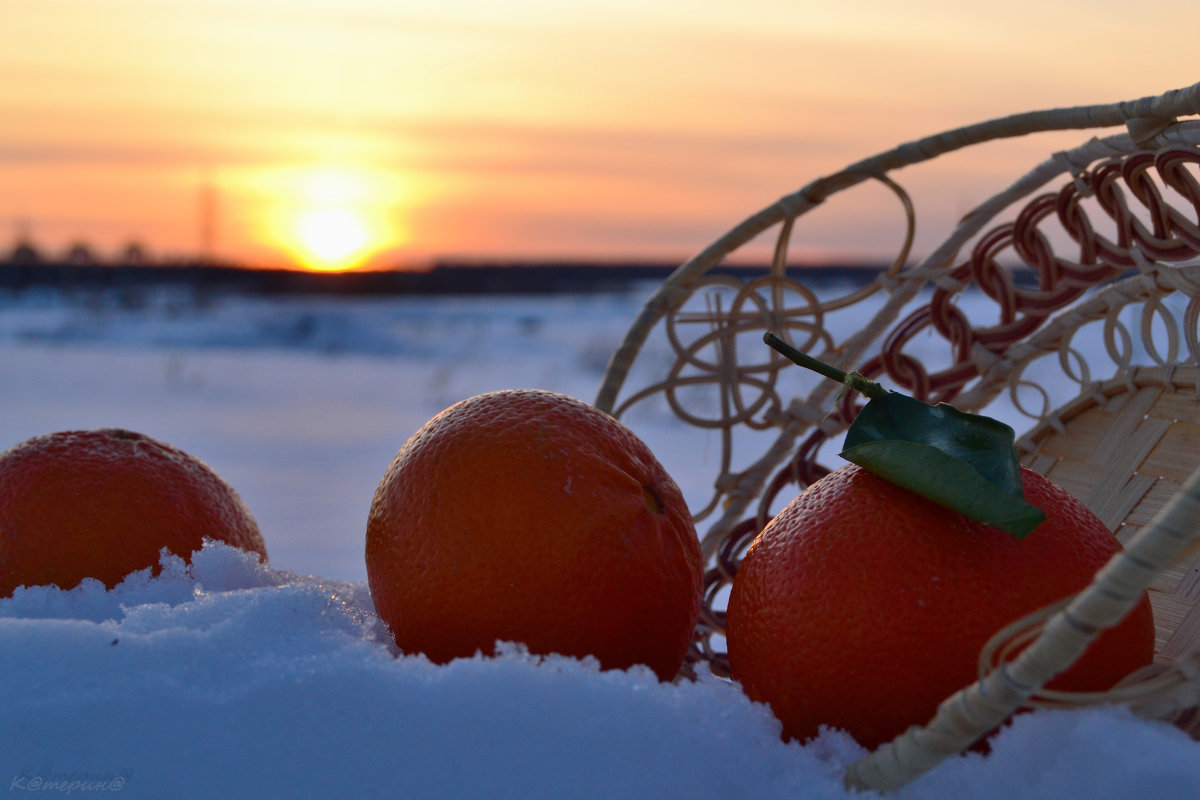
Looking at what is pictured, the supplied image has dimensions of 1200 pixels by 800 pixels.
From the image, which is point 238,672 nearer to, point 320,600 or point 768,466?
point 320,600

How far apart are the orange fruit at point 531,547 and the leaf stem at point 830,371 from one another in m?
0.18

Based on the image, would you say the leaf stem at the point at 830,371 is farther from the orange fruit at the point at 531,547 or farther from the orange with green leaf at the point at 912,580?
the orange fruit at the point at 531,547

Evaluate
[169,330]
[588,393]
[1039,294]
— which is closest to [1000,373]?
[1039,294]

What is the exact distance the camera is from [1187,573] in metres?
1.10

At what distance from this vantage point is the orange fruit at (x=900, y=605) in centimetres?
75

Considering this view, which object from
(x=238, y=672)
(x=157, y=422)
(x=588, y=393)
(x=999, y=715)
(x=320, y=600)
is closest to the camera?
(x=999, y=715)

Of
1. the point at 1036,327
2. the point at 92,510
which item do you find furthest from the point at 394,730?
the point at 1036,327

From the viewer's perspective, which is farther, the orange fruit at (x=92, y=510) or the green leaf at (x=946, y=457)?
the orange fruit at (x=92, y=510)

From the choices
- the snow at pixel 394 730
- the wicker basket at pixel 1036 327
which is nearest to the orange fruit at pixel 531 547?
the snow at pixel 394 730

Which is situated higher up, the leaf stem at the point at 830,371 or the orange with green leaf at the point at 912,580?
the leaf stem at the point at 830,371

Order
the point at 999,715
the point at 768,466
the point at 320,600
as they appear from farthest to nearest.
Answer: the point at 768,466, the point at 320,600, the point at 999,715

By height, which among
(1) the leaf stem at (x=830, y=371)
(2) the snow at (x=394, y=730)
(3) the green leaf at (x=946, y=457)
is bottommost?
(2) the snow at (x=394, y=730)

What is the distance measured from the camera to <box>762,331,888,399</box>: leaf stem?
834mm

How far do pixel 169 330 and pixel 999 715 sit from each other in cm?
1126
